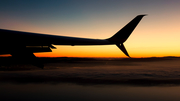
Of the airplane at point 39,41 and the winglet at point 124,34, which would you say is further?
the winglet at point 124,34

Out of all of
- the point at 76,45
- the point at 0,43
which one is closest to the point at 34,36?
the point at 0,43

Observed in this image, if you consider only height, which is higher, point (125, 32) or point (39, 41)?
point (125, 32)

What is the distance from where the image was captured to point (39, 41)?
10.9 metres

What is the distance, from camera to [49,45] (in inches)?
465

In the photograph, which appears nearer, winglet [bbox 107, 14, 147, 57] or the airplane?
the airplane

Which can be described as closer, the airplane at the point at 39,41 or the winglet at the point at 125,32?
the airplane at the point at 39,41

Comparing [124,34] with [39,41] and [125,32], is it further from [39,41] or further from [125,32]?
[39,41]

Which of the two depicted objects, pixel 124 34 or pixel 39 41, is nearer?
pixel 39 41

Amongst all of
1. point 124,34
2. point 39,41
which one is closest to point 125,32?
point 124,34

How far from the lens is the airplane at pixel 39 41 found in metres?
9.91

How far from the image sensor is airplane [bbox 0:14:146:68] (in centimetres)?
991

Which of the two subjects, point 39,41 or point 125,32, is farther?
point 125,32

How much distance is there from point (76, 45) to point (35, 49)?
3144mm

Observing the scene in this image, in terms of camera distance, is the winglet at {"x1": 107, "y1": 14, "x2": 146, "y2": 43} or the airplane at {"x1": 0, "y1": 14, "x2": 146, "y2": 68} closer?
the airplane at {"x1": 0, "y1": 14, "x2": 146, "y2": 68}
